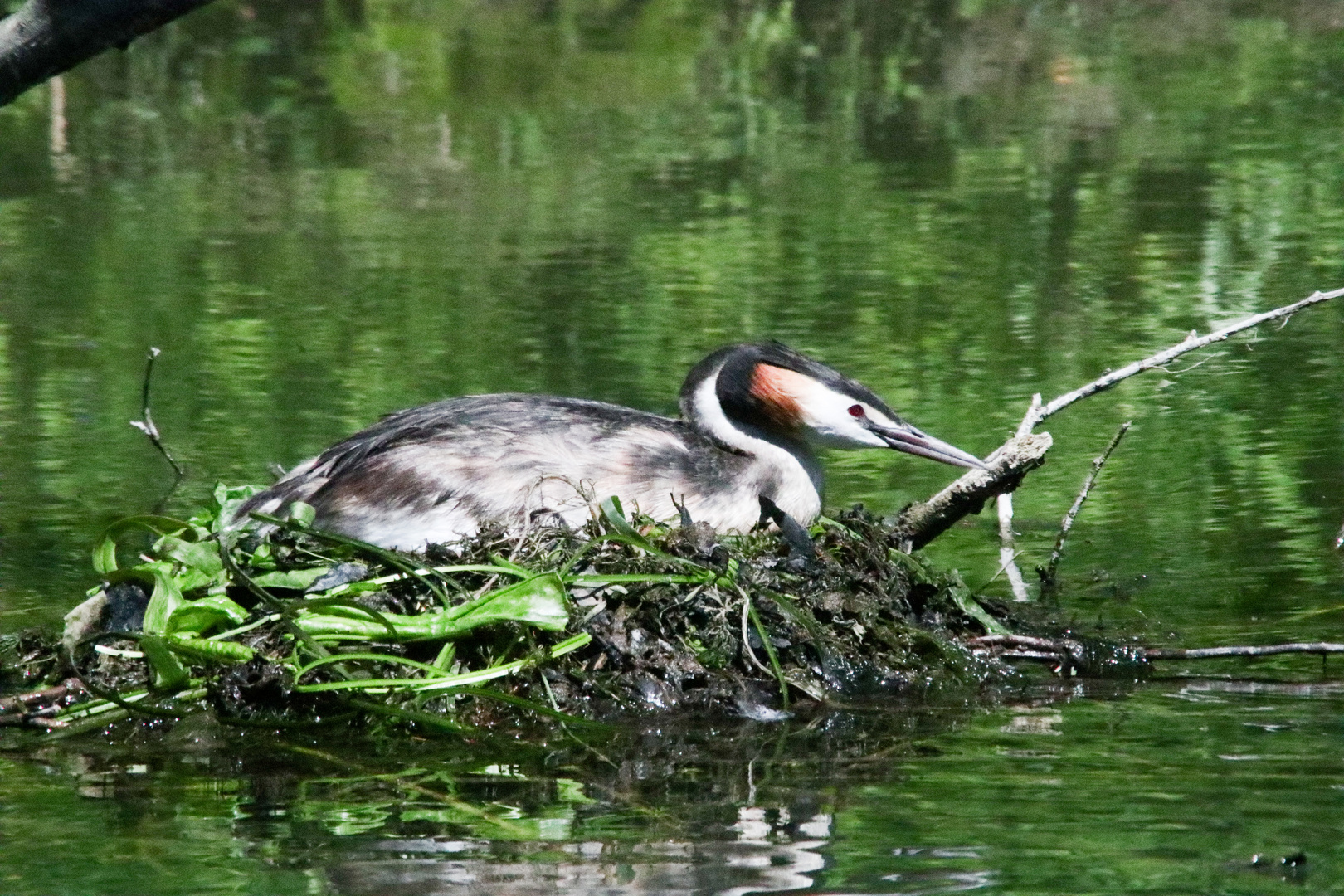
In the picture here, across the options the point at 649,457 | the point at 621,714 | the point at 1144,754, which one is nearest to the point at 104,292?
the point at 649,457

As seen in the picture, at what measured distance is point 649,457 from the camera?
680 cm

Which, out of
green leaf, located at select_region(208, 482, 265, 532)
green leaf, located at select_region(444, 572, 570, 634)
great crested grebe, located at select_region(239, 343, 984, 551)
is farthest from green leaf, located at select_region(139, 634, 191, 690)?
green leaf, located at select_region(208, 482, 265, 532)

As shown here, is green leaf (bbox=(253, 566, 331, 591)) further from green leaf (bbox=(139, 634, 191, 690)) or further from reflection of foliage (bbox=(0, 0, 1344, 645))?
reflection of foliage (bbox=(0, 0, 1344, 645))

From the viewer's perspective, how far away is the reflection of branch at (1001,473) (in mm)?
6727

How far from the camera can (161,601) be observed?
6.12 m

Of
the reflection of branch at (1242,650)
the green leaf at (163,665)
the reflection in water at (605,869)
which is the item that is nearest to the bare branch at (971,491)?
the reflection of branch at (1242,650)

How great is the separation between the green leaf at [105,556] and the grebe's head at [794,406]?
185 centimetres

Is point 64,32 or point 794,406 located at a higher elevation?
point 64,32

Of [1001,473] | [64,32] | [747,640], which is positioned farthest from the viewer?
[1001,473]

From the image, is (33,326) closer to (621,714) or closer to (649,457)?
(649,457)

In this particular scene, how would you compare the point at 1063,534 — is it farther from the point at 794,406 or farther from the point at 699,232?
the point at 699,232

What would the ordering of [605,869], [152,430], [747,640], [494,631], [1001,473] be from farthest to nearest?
[152,430] < [1001,473] < [747,640] < [494,631] < [605,869]

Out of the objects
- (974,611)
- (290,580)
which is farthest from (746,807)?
(290,580)

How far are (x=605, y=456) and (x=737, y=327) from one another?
4.46 metres
